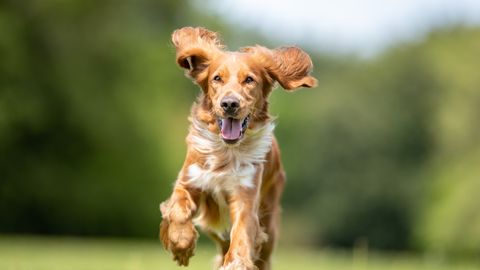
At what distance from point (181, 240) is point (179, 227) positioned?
95 mm

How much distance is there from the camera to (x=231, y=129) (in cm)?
734

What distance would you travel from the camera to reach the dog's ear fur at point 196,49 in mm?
7770

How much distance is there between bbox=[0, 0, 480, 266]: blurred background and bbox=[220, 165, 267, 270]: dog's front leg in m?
19.8

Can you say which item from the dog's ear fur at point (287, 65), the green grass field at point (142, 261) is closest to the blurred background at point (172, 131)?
the green grass field at point (142, 261)

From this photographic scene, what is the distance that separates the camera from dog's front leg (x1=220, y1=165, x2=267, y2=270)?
719 centimetres

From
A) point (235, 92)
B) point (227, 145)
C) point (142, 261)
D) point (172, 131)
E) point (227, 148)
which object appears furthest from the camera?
point (172, 131)

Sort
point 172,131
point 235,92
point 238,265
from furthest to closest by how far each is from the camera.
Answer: point 172,131 → point 235,92 → point 238,265

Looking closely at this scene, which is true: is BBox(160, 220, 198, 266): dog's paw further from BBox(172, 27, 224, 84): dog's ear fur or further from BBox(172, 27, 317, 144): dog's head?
BBox(172, 27, 224, 84): dog's ear fur

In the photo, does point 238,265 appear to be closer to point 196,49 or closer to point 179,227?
point 179,227

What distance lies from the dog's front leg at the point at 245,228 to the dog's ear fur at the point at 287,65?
67 centimetres

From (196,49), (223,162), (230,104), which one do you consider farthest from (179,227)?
(196,49)

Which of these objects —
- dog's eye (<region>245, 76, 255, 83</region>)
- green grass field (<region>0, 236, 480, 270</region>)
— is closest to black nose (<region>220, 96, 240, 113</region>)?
dog's eye (<region>245, 76, 255, 83</region>)

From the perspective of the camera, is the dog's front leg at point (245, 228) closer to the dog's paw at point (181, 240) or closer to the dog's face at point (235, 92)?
the dog's paw at point (181, 240)

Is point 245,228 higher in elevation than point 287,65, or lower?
lower
